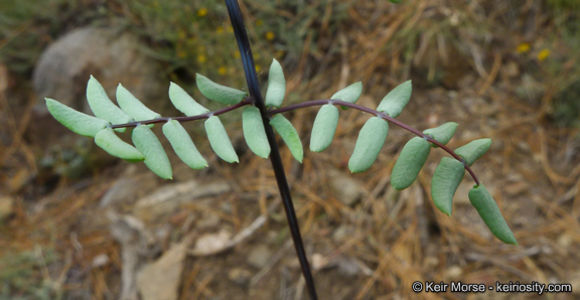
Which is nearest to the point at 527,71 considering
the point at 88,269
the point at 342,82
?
the point at 342,82

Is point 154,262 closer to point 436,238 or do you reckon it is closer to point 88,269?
point 88,269

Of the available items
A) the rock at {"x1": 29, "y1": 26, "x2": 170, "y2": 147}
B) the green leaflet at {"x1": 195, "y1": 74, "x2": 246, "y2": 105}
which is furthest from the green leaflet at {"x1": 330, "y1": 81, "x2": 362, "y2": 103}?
the rock at {"x1": 29, "y1": 26, "x2": 170, "y2": 147}

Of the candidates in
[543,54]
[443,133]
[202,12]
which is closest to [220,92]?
[443,133]

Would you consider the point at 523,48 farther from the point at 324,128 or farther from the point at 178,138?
the point at 178,138

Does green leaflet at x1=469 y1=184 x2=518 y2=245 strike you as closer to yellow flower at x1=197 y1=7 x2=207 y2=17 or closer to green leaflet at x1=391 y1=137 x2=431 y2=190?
green leaflet at x1=391 y1=137 x2=431 y2=190

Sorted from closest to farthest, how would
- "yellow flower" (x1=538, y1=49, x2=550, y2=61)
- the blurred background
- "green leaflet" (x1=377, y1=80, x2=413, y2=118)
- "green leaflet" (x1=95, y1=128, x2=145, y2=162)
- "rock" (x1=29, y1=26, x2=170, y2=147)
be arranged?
1. "green leaflet" (x1=95, y1=128, x2=145, y2=162)
2. "green leaflet" (x1=377, y1=80, x2=413, y2=118)
3. the blurred background
4. "yellow flower" (x1=538, y1=49, x2=550, y2=61)
5. "rock" (x1=29, y1=26, x2=170, y2=147)

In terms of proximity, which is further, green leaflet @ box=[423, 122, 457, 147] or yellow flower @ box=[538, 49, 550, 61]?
yellow flower @ box=[538, 49, 550, 61]

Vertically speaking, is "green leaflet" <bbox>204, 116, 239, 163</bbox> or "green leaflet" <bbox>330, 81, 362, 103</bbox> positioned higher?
"green leaflet" <bbox>330, 81, 362, 103</bbox>

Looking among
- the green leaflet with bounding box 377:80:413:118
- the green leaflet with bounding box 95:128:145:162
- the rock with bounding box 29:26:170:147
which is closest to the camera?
the green leaflet with bounding box 95:128:145:162
